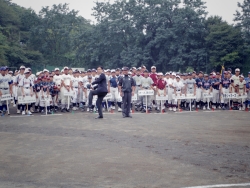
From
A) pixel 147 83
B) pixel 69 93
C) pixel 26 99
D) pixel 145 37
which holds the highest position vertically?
pixel 145 37

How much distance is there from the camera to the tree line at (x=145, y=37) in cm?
4794

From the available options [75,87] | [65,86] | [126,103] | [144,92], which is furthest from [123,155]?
[75,87]

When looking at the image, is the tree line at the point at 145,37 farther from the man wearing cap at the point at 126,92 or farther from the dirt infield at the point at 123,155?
the dirt infield at the point at 123,155

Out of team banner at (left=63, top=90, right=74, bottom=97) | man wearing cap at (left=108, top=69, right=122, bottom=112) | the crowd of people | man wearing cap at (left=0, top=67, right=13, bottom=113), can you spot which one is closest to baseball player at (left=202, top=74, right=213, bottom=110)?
the crowd of people

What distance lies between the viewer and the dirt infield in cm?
684

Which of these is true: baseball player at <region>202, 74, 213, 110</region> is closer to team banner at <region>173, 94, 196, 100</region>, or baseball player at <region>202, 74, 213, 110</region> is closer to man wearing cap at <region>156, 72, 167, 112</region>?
team banner at <region>173, 94, 196, 100</region>

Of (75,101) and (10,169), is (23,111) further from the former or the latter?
(10,169)

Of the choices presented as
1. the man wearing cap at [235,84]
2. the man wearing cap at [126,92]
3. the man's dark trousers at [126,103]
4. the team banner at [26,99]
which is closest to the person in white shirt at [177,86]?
the man wearing cap at [235,84]

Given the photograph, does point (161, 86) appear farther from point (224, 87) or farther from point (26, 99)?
point (26, 99)

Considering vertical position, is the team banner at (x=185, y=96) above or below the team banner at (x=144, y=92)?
below

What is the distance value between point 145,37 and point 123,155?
45.1 meters

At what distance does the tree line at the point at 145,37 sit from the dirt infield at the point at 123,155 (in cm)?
3453

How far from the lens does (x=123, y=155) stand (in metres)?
8.94

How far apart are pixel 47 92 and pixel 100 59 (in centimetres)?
3805
